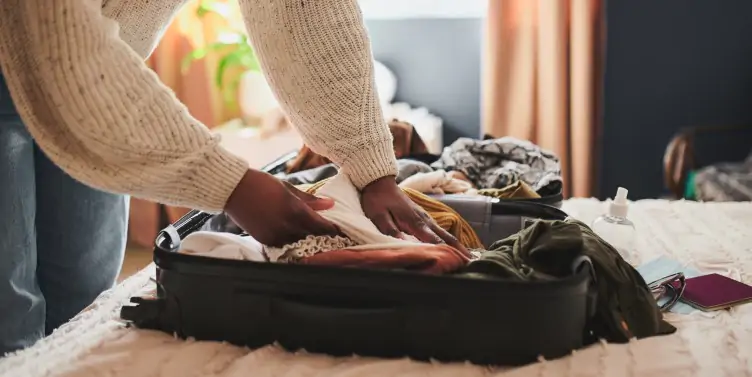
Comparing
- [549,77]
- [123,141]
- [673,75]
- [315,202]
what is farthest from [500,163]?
[673,75]

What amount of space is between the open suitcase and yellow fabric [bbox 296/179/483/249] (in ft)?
1.13

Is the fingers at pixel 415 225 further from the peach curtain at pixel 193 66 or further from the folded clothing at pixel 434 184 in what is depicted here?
the peach curtain at pixel 193 66

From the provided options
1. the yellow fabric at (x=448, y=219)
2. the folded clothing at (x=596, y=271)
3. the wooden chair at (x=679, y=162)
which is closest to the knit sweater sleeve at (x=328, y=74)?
the yellow fabric at (x=448, y=219)

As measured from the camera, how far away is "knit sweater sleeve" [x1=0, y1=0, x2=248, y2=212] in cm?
76

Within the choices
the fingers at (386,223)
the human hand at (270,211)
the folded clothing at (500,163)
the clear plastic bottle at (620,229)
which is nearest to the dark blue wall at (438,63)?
the folded clothing at (500,163)

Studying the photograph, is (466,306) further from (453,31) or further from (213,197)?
(453,31)

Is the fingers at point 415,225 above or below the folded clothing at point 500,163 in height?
above

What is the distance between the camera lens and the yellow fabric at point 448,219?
1.16 m

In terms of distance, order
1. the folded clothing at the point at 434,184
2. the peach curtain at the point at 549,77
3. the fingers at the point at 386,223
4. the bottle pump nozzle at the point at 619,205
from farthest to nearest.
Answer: the peach curtain at the point at 549,77
the folded clothing at the point at 434,184
the bottle pump nozzle at the point at 619,205
the fingers at the point at 386,223

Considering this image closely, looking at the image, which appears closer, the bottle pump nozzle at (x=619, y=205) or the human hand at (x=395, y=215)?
the human hand at (x=395, y=215)

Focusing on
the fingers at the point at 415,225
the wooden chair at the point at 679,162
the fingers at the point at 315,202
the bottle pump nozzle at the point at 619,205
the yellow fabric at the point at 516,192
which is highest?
the fingers at the point at 315,202

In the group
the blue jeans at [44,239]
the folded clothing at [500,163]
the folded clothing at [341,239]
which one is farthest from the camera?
the folded clothing at [500,163]

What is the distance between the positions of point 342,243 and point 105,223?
597 mm

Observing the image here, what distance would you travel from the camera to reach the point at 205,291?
0.82 meters
